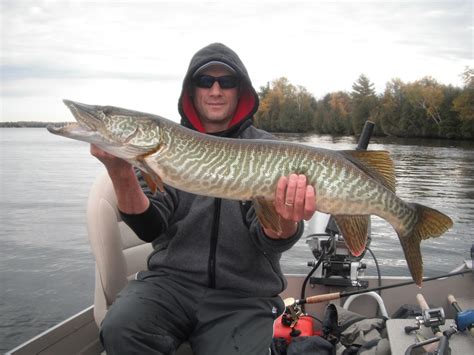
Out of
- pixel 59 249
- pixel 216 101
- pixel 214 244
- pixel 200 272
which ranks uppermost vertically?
pixel 216 101

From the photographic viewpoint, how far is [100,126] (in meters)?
2.37

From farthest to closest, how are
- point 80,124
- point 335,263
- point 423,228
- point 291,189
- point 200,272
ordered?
1. point 335,263
2. point 200,272
3. point 423,228
4. point 291,189
5. point 80,124

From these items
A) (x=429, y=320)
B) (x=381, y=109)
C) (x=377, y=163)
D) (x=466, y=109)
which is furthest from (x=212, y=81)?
(x=381, y=109)

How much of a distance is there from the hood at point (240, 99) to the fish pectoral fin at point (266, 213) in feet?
3.20

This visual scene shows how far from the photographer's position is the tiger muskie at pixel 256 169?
2.40 metres

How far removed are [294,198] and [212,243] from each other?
671mm

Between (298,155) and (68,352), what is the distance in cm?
205

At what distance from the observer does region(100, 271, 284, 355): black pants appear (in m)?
2.46

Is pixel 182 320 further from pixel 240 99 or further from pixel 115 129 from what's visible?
pixel 240 99

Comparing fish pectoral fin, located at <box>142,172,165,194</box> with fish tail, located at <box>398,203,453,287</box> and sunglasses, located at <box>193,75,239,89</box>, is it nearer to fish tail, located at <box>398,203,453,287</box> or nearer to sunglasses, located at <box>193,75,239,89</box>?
sunglasses, located at <box>193,75,239,89</box>

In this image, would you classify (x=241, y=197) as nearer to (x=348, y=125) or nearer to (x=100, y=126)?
(x=100, y=126)

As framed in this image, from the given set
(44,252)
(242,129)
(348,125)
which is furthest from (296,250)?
(348,125)

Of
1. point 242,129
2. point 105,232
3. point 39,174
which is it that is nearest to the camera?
point 105,232

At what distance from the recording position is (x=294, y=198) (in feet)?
8.10
